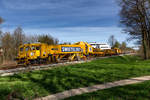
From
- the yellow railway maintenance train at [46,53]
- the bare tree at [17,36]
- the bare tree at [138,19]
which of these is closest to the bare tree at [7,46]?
the bare tree at [17,36]

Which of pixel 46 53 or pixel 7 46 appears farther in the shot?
pixel 7 46

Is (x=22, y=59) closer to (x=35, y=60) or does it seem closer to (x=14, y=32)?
(x=35, y=60)

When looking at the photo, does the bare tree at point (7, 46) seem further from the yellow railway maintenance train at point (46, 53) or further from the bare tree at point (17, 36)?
the yellow railway maintenance train at point (46, 53)

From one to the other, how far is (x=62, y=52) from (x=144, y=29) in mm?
14734

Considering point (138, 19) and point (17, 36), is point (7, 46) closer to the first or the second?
point (17, 36)

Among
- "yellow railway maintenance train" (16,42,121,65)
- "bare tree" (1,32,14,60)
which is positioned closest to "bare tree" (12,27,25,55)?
"bare tree" (1,32,14,60)

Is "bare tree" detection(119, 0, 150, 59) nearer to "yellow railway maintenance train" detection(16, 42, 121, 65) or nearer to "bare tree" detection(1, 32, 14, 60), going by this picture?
"yellow railway maintenance train" detection(16, 42, 121, 65)

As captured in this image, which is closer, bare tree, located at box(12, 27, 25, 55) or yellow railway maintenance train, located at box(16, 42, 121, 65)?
yellow railway maintenance train, located at box(16, 42, 121, 65)

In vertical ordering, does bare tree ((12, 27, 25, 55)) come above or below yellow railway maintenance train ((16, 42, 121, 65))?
above

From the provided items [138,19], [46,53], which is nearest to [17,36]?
[46,53]

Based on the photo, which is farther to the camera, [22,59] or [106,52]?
[106,52]

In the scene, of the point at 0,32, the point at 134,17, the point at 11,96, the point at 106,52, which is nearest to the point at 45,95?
the point at 11,96

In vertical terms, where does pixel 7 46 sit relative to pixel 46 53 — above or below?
above

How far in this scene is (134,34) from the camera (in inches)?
914
